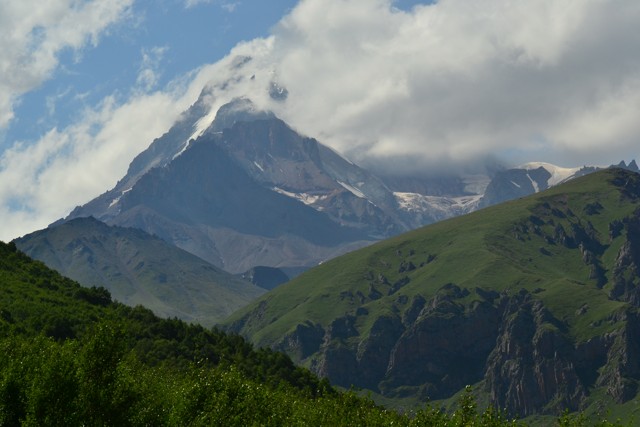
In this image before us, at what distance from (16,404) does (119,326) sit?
1421cm

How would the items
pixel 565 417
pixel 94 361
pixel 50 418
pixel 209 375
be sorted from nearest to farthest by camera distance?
pixel 565 417
pixel 50 418
pixel 94 361
pixel 209 375

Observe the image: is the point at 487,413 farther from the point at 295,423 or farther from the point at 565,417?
the point at 295,423

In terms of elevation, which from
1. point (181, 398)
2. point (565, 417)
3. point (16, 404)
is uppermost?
point (16, 404)

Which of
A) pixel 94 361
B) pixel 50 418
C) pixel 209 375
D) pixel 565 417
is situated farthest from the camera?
pixel 209 375

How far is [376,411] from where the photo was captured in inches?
4466

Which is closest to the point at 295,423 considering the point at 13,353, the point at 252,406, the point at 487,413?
the point at 252,406

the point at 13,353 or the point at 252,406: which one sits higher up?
the point at 13,353

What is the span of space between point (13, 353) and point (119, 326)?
992 inches

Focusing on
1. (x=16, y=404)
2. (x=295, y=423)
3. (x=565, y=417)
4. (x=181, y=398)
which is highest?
(x=16, y=404)

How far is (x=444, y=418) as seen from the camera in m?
109

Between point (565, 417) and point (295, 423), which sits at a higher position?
point (295, 423)

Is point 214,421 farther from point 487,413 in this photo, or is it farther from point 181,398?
point 487,413

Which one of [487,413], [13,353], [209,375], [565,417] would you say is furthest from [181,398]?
[565,417]

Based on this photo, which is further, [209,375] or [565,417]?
[209,375]
